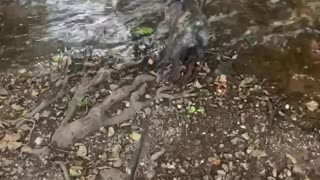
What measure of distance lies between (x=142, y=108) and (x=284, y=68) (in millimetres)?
867

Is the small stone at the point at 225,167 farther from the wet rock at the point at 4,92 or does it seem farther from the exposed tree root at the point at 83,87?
the wet rock at the point at 4,92

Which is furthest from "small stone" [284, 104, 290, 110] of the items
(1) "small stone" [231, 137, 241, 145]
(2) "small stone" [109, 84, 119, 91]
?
(2) "small stone" [109, 84, 119, 91]

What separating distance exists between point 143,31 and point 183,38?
45 centimetres

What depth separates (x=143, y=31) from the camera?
3186mm

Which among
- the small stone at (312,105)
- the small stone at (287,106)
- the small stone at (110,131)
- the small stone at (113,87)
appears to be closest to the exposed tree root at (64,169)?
the small stone at (110,131)

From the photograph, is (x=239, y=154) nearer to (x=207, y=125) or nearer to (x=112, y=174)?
(x=207, y=125)

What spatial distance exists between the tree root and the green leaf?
41 cm

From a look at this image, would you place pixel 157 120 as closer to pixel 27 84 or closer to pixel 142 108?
pixel 142 108

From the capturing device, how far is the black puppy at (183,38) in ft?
9.11

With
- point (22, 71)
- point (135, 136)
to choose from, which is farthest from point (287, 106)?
point (22, 71)

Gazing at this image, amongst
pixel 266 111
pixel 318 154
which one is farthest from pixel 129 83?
pixel 318 154

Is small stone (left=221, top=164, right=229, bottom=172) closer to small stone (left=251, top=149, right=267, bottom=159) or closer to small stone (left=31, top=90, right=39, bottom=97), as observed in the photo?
small stone (left=251, top=149, right=267, bottom=159)

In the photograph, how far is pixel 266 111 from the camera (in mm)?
2693

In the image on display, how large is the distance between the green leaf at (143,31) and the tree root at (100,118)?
0.41m
